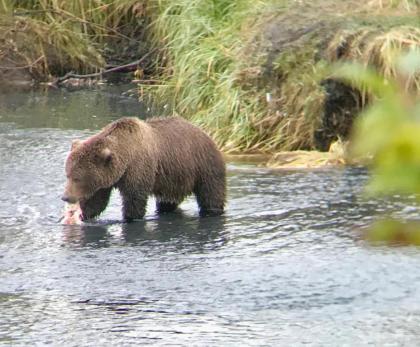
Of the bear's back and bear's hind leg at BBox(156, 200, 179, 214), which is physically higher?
the bear's back

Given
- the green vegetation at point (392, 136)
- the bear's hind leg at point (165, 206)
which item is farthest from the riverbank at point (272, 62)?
the green vegetation at point (392, 136)

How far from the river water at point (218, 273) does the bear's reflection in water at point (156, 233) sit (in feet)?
0.04

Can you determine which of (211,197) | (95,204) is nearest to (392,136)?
(95,204)

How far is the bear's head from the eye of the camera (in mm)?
6762

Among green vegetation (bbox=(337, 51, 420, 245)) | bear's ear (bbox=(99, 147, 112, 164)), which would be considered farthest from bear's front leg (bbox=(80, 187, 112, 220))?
green vegetation (bbox=(337, 51, 420, 245))

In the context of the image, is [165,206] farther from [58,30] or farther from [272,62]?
[58,30]

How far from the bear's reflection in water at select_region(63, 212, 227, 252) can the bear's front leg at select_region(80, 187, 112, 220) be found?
0.08 metres

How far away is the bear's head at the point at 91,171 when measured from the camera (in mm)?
6762

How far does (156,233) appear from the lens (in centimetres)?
672

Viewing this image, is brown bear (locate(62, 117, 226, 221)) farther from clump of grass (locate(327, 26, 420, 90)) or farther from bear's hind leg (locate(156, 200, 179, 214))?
clump of grass (locate(327, 26, 420, 90))

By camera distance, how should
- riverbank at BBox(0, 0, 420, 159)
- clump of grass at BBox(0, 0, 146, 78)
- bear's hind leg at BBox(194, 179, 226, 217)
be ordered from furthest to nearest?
clump of grass at BBox(0, 0, 146, 78) → riverbank at BBox(0, 0, 420, 159) → bear's hind leg at BBox(194, 179, 226, 217)

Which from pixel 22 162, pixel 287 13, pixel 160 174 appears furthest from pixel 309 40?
pixel 160 174

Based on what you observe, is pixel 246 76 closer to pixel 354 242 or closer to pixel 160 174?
pixel 160 174

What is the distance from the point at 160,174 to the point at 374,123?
6235mm
